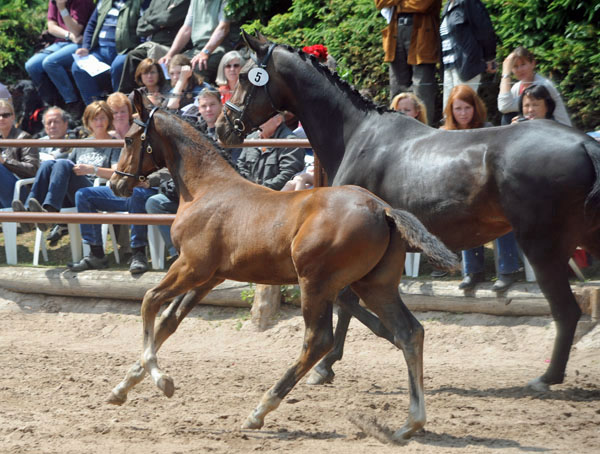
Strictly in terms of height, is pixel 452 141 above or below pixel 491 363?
above

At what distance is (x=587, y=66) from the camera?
7789 mm

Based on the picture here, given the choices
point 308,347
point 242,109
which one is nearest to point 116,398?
point 308,347

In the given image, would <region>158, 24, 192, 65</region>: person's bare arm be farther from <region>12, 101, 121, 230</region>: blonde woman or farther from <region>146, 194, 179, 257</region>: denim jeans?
<region>146, 194, 179, 257</region>: denim jeans

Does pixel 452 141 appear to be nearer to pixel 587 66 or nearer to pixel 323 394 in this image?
pixel 323 394

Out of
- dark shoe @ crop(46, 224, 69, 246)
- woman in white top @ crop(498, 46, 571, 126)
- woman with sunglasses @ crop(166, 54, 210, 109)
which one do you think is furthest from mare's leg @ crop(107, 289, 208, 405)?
dark shoe @ crop(46, 224, 69, 246)

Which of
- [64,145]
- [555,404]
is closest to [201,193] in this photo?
[555,404]

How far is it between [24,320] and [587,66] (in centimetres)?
561

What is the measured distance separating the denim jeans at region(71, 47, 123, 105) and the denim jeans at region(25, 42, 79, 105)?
0.29m

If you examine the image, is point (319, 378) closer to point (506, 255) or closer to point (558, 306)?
point (558, 306)

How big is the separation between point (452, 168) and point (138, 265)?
357 cm

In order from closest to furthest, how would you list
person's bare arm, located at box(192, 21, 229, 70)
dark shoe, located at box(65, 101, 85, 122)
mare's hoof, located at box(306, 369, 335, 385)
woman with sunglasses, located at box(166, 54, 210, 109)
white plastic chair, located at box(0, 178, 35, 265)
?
mare's hoof, located at box(306, 369, 335, 385) < white plastic chair, located at box(0, 178, 35, 265) < woman with sunglasses, located at box(166, 54, 210, 109) < person's bare arm, located at box(192, 21, 229, 70) < dark shoe, located at box(65, 101, 85, 122)

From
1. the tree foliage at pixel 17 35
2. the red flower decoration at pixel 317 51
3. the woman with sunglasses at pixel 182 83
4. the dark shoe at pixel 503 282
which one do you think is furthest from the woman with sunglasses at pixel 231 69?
the tree foliage at pixel 17 35

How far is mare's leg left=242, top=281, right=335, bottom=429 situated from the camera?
4.73 metres

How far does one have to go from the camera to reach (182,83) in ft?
30.7
